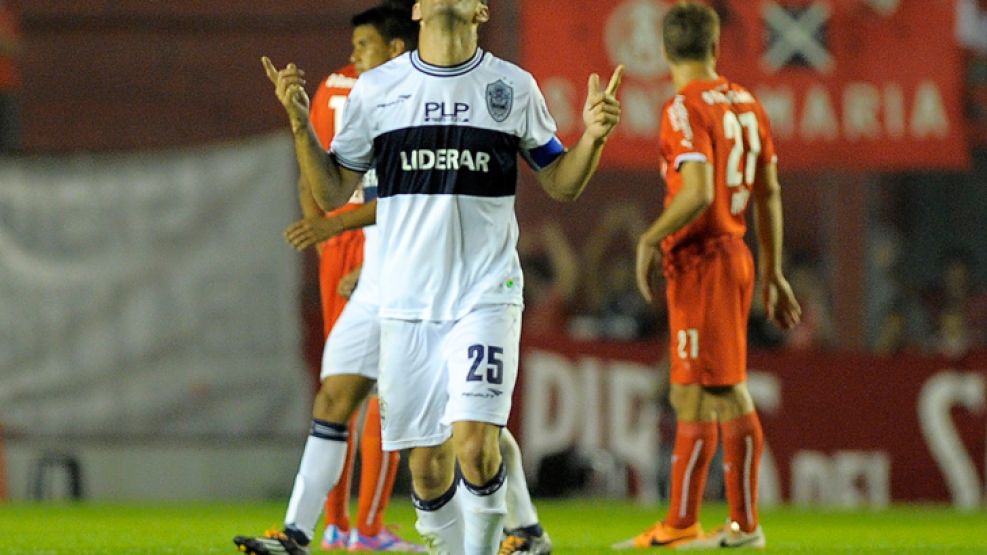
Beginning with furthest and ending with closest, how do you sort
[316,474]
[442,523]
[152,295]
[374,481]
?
1. [152,295]
2. [374,481]
3. [316,474]
4. [442,523]

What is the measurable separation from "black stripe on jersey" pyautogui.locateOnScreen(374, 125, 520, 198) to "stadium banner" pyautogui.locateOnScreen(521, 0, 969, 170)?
7672 mm

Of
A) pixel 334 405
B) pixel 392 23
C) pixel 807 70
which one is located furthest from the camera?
pixel 807 70

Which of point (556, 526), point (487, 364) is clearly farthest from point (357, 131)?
point (556, 526)

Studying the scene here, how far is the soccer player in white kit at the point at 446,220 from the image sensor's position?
610cm

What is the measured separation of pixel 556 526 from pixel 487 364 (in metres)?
4.51

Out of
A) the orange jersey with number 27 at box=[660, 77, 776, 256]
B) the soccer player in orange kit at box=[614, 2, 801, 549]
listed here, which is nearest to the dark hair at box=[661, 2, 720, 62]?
the soccer player in orange kit at box=[614, 2, 801, 549]

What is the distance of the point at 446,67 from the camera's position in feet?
20.5

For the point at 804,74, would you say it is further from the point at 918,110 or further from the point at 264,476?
the point at 264,476

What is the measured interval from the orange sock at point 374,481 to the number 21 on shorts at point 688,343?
1.30m

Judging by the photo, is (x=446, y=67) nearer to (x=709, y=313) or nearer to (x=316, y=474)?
(x=316, y=474)

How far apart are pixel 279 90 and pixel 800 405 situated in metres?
7.99

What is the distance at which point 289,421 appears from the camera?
13.4 meters

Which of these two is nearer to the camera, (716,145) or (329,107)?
(329,107)

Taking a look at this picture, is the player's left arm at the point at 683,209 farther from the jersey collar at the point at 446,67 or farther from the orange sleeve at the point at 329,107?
the jersey collar at the point at 446,67
